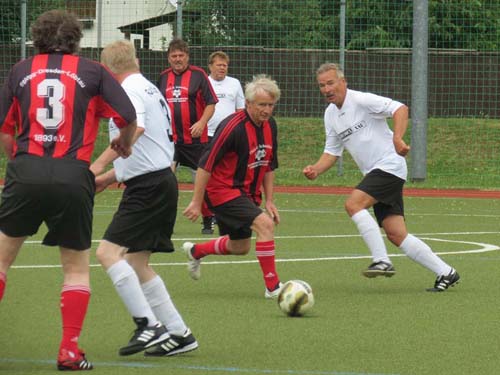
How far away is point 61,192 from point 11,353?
120 cm

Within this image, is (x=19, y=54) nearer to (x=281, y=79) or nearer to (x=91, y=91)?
(x=281, y=79)

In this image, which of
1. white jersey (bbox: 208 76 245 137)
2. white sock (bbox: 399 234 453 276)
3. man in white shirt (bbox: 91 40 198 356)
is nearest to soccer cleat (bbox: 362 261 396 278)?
white sock (bbox: 399 234 453 276)

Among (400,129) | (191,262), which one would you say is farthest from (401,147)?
(191,262)

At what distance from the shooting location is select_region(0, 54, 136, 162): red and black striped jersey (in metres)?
6.65

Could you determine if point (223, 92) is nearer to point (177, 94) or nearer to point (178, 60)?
point (177, 94)

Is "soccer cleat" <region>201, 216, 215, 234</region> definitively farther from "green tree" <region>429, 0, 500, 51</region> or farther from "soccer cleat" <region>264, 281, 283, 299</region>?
"green tree" <region>429, 0, 500, 51</region>

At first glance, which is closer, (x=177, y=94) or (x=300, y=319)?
(x=300, y=319)

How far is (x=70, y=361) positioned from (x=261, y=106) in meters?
3.14

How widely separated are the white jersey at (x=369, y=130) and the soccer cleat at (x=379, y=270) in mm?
814

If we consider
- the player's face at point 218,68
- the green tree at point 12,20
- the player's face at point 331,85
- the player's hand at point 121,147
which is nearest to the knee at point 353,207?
the player's face at point 331,85

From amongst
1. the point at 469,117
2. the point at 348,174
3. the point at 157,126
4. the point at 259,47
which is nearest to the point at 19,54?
the point at 259,47

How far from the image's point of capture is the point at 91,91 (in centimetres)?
671

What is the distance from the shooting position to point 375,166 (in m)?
10.7

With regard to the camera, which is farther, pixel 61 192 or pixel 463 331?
pixel 463 331
